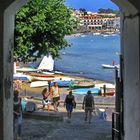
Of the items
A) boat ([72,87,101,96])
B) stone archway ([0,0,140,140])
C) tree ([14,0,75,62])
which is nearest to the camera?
stone archway ([0,0,140,140])

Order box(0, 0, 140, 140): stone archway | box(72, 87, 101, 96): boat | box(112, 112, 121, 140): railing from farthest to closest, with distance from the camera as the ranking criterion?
box(72, 87, 101, 96): boat < box(112, 112, 121, 140): railing < box(0, 0, 140, 140): stone archway

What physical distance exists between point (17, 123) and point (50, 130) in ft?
12.9

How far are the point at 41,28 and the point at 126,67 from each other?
1470 centimetres

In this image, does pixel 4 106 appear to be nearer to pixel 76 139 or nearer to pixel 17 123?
pixel 17 123

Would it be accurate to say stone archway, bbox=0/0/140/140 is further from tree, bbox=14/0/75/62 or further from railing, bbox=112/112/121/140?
tree, bbox=14/0/75/62

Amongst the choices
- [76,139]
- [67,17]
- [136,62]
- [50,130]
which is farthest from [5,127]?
[67,17]

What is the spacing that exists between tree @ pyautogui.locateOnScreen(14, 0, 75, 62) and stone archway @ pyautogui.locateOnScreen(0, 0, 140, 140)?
13.6 m

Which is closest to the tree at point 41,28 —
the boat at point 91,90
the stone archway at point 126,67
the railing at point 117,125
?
the railing at point 117,125

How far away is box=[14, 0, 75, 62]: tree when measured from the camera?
955 inches

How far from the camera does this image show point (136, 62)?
959 centimetres

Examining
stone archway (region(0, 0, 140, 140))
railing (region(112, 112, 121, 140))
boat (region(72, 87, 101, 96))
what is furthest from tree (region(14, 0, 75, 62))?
boat (region(72, 87, 101, 96))

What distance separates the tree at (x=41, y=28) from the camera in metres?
24.2

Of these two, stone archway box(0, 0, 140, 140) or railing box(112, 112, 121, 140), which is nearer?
stone archway box(0, 0, 140, 140)

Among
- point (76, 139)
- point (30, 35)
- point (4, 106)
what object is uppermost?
point (30, 35)
